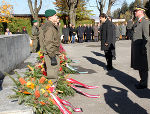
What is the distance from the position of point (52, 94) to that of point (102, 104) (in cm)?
129

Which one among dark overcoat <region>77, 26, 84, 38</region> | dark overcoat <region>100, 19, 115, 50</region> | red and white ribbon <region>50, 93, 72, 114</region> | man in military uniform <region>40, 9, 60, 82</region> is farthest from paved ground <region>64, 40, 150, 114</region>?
dark overcoat <region>77, 26, 84, 38</region>

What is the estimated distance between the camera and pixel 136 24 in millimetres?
5492

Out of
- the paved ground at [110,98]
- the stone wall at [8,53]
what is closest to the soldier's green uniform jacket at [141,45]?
the paved ground at [110,98]

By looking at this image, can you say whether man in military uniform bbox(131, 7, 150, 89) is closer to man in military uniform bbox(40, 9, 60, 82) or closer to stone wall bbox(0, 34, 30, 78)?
man in military uniform bbox(40, 9, 60, 82)

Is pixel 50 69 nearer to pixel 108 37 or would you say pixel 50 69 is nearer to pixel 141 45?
pixel 141 45

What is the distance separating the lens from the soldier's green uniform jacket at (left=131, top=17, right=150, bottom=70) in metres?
5.18

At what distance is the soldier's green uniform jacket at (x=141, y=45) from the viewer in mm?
5184

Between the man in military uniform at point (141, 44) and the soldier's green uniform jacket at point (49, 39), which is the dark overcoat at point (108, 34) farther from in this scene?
the soldier's green uniform jacket at point (49, 39)

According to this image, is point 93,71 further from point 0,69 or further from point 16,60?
point 0,69

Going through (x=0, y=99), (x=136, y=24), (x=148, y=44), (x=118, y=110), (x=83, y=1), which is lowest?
(x=118, y=110)

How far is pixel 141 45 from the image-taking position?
5.43m

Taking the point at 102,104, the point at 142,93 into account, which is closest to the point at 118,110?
the point at 102,104

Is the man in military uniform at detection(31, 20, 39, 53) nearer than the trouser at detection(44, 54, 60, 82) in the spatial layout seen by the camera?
No

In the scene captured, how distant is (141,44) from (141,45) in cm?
3
